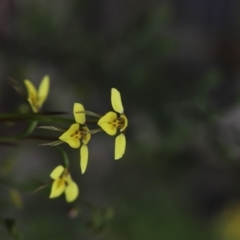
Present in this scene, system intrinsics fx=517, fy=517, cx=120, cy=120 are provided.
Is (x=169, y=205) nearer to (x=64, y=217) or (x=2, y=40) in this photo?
(x=64, y=217)

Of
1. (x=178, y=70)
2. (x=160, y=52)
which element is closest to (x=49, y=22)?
(x=160, y=52)

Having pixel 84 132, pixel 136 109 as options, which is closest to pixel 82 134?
pixel 84 132

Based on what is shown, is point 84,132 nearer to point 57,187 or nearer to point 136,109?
point 57,187

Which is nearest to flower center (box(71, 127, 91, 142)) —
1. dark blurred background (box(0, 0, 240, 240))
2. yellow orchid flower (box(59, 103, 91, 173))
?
yellow orchid flower (box(59, 103, 91, 173))

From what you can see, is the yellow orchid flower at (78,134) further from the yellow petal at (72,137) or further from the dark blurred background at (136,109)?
the dark blurred background at (136,109)

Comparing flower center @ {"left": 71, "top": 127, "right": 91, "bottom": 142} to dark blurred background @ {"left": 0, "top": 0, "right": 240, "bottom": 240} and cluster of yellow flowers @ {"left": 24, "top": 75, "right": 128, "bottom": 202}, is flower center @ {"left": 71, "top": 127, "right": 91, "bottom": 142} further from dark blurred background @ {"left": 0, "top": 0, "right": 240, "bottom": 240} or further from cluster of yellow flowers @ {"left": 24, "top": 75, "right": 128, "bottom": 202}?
dark blurred background @ {"left": 0, "top": 0, "right": 240, "bottom": 240}

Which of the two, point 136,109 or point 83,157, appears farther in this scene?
point 136,109
